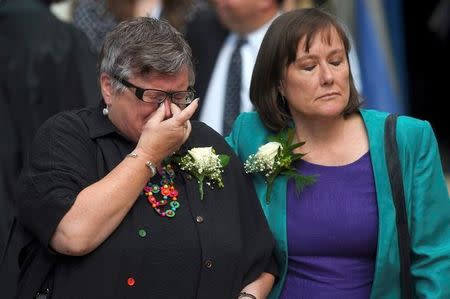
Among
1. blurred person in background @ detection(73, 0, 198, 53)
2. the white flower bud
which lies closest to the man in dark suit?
blurred person in background @ detection(73, 0, 198, 53)

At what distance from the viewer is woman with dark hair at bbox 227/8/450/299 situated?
4477 millimetres

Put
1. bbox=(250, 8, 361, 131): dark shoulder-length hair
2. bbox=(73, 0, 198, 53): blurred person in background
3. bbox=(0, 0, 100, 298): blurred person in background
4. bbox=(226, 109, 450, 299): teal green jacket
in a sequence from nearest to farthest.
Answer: bbox=(226, 109, 450, 299): teal green jacket
bbox=(250, 8, 361, 131): dark shoulder-length hair
bbox=(0, 0, 100, 298): blurred person in background
bbox=(73, 0, 198, 53): blurred person in background

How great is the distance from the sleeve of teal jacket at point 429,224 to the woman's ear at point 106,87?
125 cm

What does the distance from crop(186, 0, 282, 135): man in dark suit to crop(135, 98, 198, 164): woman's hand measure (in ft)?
7.22

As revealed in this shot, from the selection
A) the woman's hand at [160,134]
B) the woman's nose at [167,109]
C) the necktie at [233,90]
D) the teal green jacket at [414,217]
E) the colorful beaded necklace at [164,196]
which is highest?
the woman's nose at [167,109]

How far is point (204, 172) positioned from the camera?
4254 millimetres

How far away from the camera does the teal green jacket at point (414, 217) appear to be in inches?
175

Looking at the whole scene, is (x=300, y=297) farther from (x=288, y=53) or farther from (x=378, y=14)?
(x=378, y=14)

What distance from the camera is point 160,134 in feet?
13.4

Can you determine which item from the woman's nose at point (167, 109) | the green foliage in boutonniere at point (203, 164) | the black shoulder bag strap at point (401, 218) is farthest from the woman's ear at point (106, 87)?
the black shoulder bag strap at point (401, 218)

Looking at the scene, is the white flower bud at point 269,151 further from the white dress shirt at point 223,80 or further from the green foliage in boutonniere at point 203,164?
the white dress shirt at point 223,80

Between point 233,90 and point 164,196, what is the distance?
7.66 feet

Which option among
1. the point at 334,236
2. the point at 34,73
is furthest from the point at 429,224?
the point at 34,73

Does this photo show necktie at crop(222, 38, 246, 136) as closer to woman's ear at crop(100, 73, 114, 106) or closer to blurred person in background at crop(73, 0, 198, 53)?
blurred person in background at crop(73, 0, 198, 53)
